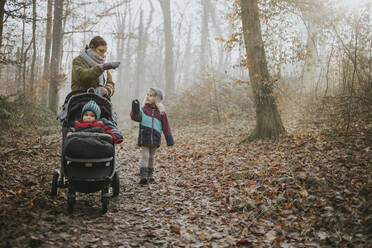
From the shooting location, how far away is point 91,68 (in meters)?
4.33

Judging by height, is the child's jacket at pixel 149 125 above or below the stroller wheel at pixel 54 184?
above

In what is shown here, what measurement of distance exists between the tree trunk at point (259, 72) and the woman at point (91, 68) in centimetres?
485

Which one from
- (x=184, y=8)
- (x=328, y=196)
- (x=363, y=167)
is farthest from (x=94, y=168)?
(x=184, y=8)

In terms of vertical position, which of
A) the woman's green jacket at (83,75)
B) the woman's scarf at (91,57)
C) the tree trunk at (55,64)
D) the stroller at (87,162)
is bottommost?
the stroller at (87,162)

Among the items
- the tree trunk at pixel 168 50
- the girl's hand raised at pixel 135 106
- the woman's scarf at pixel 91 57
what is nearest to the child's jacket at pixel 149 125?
the girl's hand raised at pixel 135 106

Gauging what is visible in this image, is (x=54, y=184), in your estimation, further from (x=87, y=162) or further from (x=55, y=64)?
(x=55, y=64)

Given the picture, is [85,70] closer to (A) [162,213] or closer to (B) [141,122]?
(B) [141,122]

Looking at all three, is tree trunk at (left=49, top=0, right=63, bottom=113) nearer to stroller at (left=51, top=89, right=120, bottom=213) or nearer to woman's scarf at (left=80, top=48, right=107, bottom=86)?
woman's scarf at (left=80, top=48, right=107, bottom=86)

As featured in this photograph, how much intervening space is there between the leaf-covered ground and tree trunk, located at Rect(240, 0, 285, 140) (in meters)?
1.36

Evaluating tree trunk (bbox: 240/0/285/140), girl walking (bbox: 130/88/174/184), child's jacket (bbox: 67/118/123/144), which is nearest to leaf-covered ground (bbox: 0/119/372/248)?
girl walking (bbox: 130/88/174/184)

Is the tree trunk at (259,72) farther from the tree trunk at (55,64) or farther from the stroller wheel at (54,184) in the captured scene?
the tree trunk at (55,64)

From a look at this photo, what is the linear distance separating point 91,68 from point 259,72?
5.35 meters

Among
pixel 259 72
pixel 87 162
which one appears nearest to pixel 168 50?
pixel 259 72

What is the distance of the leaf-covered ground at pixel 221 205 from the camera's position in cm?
334
